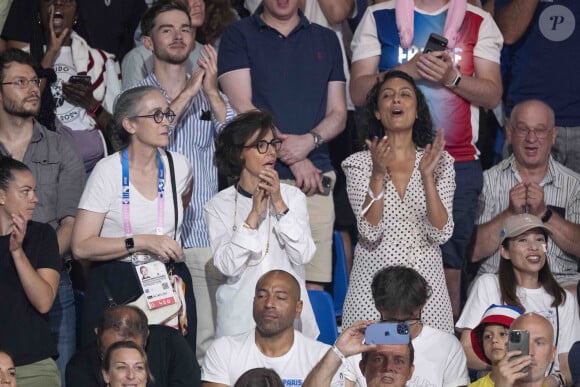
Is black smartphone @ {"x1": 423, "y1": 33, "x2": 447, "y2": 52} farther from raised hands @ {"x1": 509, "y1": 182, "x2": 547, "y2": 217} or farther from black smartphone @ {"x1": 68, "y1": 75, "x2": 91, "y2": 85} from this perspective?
black smartphone @ {"x1": 68, "y1": 75, "x2": 91, "y2": 85}

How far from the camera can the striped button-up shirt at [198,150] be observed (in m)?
8.22

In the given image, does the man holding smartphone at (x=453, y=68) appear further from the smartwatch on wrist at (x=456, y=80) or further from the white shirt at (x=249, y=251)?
the white shirt at (x=249, y=251)

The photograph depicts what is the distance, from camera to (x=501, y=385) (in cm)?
651

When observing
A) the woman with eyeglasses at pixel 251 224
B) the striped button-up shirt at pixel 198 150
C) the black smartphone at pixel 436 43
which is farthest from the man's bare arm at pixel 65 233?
the black smartphone at pixel 436 43

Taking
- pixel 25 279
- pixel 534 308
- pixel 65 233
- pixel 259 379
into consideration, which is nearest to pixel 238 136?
pixel 65 233

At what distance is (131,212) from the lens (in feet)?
24.9

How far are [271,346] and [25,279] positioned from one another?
128cm

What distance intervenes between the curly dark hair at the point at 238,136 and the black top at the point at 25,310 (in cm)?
104

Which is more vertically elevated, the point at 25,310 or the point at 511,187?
the point at 511,187

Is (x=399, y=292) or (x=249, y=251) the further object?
(x=249, y=251)

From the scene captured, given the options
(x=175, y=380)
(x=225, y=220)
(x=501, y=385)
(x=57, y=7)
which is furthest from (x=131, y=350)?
(x=57, y=7)

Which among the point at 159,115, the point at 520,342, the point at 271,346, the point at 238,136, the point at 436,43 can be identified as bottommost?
the point at 271,346

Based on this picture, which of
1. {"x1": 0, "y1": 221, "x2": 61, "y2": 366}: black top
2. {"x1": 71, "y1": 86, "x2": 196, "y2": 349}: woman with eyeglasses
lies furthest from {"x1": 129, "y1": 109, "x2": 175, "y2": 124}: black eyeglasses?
{"x1": 0, "y1": 221, "x2": 61, "y2": 366}: black top

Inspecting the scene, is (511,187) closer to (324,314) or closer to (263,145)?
(324,314)
